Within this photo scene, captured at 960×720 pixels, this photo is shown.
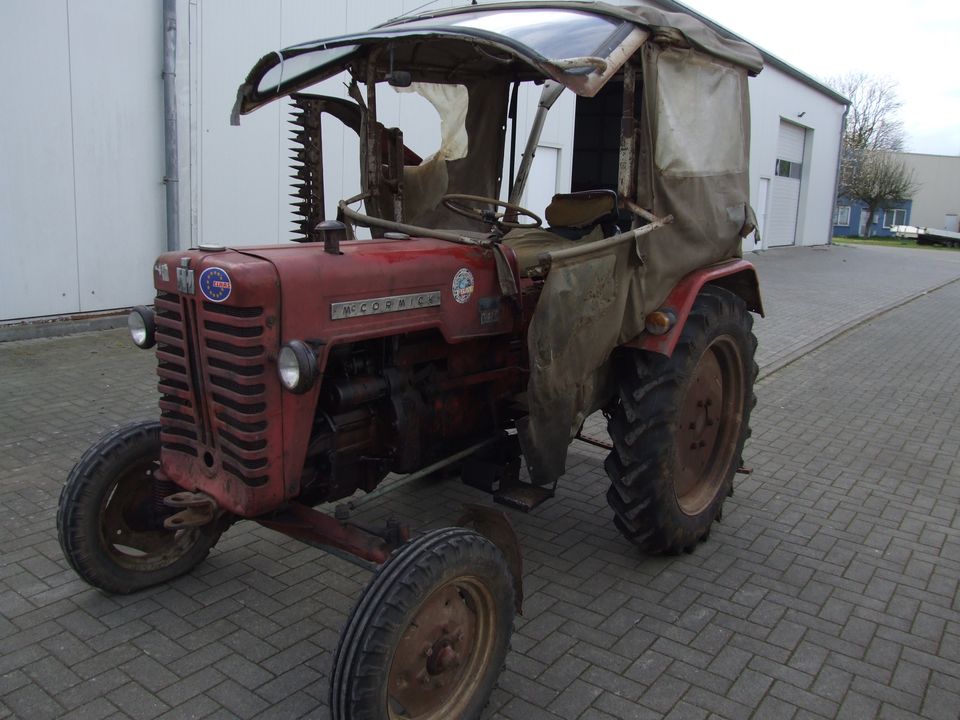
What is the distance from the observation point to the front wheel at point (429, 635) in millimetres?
2217

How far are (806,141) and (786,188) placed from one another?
227 centimetres

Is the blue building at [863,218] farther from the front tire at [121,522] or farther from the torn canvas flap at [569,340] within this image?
the front tire at [121,522]

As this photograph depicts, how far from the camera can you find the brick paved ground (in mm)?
2764

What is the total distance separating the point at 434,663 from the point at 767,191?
2303 centimetres

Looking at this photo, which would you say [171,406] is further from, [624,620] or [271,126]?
[271,126]

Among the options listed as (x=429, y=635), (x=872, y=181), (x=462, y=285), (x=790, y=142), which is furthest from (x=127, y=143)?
(x=872, y=181)

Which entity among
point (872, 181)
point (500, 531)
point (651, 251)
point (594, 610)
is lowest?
point (594, 610)

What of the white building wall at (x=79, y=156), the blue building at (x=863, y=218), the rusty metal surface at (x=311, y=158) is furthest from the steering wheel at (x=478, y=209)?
the blue building at (x=863, y=218)

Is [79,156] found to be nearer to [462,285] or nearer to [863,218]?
[462,285]

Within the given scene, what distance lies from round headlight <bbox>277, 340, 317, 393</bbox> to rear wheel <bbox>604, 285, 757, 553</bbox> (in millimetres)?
1579

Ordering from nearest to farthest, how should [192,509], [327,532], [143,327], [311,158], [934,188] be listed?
[192,509], [327,532], [143,327], [311,158], [934,188]

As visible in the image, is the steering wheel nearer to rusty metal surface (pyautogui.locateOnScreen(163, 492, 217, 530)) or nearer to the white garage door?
rusty metal surface (pyautogui.locateOnScreen(163, 492, 217, 530))

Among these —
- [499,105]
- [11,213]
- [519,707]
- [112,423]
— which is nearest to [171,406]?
[519,707]

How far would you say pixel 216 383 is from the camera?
255 centimetres
